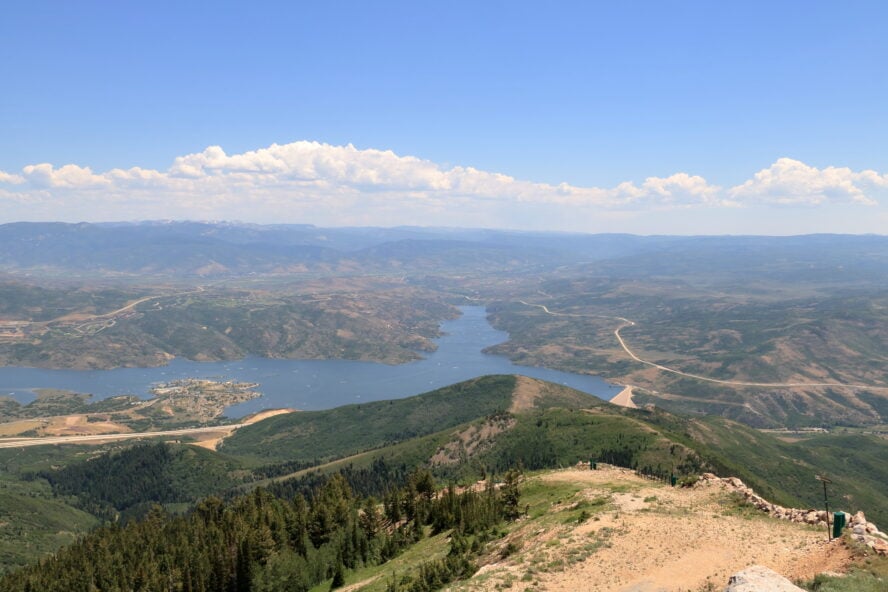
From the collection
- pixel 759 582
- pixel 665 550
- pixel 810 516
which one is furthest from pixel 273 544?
pixel 759 582

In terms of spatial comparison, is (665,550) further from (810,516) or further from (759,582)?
(759,582)

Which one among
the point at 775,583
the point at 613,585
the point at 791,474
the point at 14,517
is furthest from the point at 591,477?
the point at 14,517

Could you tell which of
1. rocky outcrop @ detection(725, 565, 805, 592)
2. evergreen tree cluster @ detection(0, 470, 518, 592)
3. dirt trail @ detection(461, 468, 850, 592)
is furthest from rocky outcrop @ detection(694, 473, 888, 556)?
evergreen tree cluster @ detection(0, 470, 518, 592)

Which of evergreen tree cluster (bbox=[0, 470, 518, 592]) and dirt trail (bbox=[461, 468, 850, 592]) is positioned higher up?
dirt trail (bbox=[461, 468, 850, 592])

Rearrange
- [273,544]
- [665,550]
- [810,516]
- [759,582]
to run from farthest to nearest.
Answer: [273,544]
[810,516]
[665,550]
[759,582]

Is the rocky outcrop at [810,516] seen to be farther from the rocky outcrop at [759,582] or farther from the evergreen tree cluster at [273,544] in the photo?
the evergreen tree cluster at [273,544]

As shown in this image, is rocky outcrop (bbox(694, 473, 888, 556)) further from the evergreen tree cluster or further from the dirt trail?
the evergreen tree cluster
